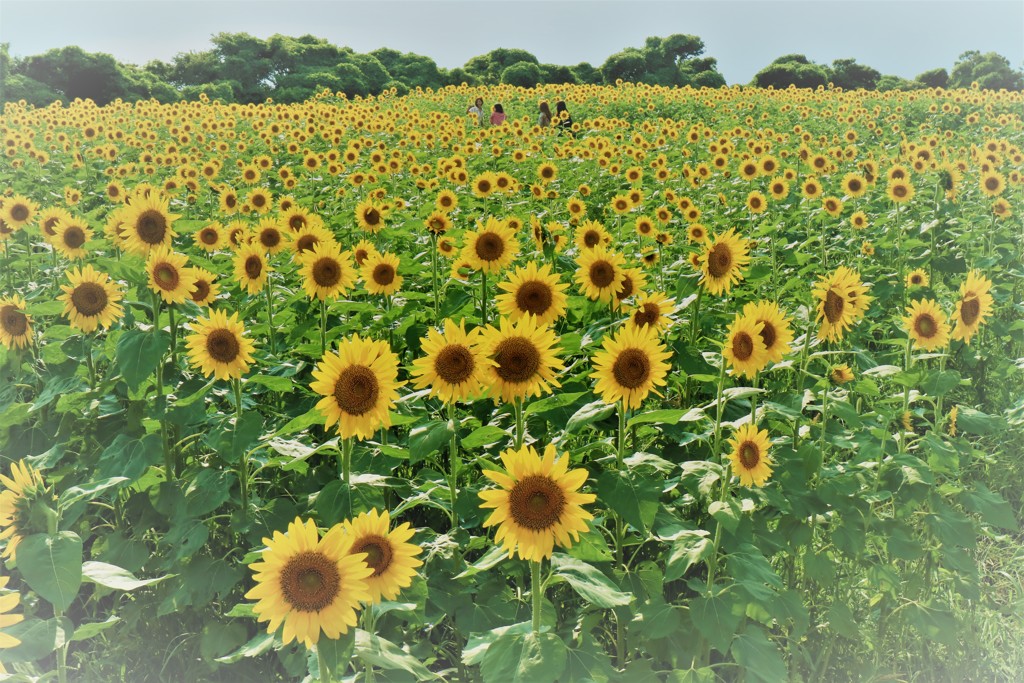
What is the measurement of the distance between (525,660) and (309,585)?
63 centimetres

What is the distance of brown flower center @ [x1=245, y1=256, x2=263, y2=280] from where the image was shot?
3859 millimetres

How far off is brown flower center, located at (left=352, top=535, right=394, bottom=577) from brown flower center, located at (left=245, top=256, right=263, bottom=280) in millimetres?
2484

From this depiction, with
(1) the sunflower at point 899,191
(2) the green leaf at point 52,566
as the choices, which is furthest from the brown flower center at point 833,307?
(1) the sunflower at point 899,191

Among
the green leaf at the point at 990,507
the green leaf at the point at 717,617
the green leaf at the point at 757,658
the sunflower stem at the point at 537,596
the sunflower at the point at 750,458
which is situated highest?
the sunflower at the point at 750,458

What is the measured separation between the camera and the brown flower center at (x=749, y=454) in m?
2.53

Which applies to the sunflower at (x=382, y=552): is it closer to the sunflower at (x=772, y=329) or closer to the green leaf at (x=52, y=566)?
the green leaf at (x=52, y=566)

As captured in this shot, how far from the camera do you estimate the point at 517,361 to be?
235 cm

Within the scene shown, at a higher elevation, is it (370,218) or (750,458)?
(370,218)

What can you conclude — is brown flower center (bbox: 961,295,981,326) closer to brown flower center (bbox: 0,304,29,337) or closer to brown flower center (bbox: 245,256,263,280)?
brown flower center (bbox: 245,256,263,280)

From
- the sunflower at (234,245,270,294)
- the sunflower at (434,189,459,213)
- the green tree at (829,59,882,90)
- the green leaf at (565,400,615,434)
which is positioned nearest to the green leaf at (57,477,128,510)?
the green leaf at (565,400,615,434)

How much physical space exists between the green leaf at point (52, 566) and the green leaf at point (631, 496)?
63.0 inches

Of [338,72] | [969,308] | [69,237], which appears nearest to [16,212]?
[69,237]

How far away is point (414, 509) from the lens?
3.76 meters

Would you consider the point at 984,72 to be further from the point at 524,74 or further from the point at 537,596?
the point at 537,596
